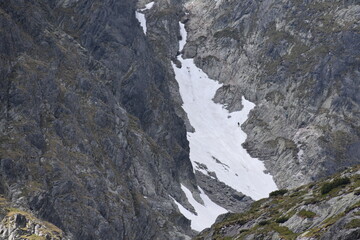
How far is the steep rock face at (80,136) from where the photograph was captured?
107m

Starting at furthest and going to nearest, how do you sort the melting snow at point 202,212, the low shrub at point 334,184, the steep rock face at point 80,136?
the melting snow at point 202,212
the steep rock face at point 80,136
the low shrub at point 334,184

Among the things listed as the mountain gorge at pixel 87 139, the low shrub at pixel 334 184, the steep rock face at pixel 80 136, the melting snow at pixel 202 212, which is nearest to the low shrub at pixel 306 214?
the low shrub at pixel 334 184

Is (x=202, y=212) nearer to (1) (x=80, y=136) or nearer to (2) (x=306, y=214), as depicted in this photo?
(1) (x=80, y=136)

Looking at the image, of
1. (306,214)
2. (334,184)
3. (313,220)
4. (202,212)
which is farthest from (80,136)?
(313,220)

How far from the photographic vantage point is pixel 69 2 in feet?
587

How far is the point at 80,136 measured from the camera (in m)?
124

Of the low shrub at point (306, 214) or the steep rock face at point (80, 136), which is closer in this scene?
the low shrub at point (306, 214)

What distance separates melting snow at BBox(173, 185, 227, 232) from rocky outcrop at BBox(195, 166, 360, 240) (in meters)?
92.6

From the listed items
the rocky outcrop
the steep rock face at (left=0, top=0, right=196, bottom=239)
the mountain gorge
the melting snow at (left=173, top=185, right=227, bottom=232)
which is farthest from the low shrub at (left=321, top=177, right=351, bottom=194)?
the melting snow at (left=173, top=185, right=227, bottom=232)

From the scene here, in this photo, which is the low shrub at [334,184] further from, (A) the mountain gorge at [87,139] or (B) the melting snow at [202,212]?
(B) the melting snow at [202,212]

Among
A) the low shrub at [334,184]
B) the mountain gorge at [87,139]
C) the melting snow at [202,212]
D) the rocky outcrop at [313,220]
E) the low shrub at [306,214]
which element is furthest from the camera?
the melting snow at [202,212]

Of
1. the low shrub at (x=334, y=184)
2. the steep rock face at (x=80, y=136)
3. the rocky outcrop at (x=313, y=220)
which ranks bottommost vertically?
the rocky outcrop at (x=313, y=220)

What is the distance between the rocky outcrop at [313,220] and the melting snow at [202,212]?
9259 centimetres

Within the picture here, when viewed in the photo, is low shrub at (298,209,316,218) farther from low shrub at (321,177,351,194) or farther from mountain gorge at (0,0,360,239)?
mountain gorge at (0,0,360,239)
